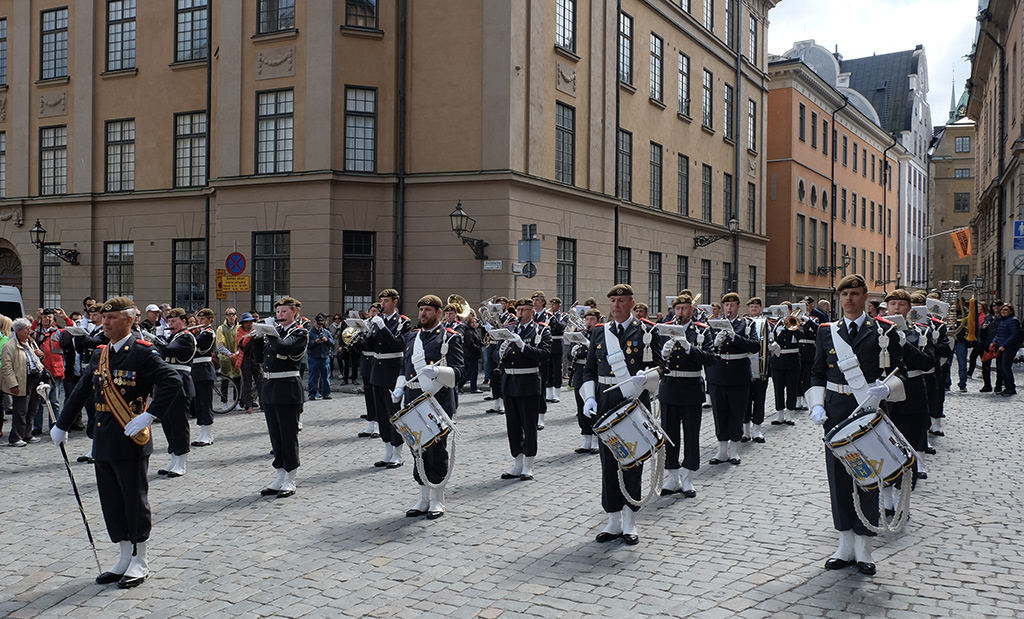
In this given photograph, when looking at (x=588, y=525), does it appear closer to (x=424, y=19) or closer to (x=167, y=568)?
(x=167, y=568)

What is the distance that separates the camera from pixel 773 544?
23.1ft

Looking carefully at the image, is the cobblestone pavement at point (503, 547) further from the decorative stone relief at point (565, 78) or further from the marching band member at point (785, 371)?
the decorative stone relief at point (565, 78)

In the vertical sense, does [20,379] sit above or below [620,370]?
below

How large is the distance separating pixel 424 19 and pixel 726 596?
62.9ft

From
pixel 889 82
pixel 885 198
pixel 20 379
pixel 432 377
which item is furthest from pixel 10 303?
pixel 889 82

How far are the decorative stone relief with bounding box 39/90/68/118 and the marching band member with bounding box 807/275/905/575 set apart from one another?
26.5 m

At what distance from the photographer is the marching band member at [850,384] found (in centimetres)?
637

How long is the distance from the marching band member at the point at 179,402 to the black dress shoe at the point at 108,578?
3.11m

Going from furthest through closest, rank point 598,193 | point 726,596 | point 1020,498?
point 598,193 → point 1020,498 → point 726,596

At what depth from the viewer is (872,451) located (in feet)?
20.5

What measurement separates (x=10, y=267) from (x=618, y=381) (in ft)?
88.8

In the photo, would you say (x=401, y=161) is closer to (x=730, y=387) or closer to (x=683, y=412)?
(x=730, y=387)

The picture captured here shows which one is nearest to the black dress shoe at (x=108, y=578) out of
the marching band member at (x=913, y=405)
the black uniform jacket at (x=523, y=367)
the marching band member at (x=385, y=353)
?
the black uniform jacket at (x=523, y=367)

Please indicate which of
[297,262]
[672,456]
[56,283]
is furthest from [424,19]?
[672,456]
